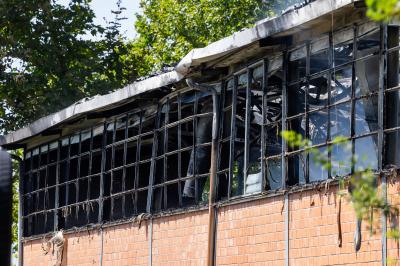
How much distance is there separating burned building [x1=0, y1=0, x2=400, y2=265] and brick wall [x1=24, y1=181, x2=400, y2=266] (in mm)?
15

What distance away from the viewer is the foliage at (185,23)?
3559cm

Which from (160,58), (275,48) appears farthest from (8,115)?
(275,48)

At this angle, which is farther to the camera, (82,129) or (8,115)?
(8,115)

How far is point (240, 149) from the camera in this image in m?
12.3

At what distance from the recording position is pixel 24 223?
61.6 ft

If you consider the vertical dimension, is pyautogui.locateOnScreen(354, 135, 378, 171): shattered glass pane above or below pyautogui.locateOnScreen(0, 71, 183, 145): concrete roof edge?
below

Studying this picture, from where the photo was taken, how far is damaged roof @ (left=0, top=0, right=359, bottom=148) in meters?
9.84

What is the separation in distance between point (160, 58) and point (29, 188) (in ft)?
60.8

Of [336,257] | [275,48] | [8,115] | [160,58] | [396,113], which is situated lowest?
[336,257]

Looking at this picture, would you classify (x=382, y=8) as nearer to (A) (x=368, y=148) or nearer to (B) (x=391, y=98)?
(B) (x=391, y=98)

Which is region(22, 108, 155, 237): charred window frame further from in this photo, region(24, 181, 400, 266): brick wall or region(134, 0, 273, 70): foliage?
region(134, 0, 273, 70): foliage

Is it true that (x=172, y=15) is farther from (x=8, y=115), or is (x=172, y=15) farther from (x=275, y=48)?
(x=275, y=48)

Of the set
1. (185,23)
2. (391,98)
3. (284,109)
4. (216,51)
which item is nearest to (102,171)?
(216,51)

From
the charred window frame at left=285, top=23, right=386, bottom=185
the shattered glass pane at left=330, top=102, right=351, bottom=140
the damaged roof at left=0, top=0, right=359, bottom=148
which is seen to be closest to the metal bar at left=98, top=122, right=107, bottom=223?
the damaged roof at left=0, top=0, right=359, bottom=148
